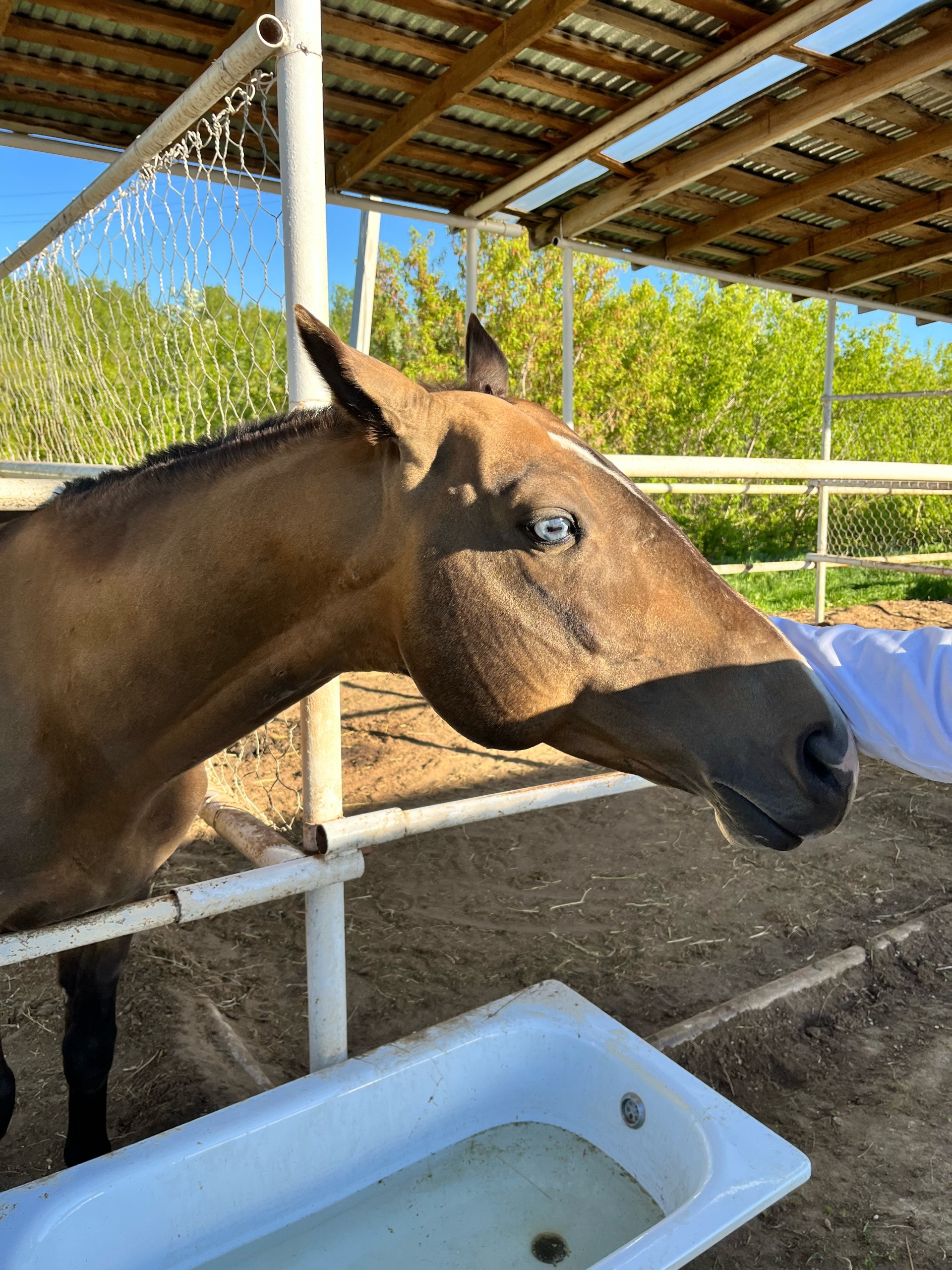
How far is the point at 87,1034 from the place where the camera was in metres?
2.09

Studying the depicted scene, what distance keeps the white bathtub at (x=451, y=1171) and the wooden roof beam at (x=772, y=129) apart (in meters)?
3.71

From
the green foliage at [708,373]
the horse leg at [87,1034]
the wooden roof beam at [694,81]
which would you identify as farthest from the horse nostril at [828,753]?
the green foliage at [708,373]

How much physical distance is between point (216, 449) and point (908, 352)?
18116 mm

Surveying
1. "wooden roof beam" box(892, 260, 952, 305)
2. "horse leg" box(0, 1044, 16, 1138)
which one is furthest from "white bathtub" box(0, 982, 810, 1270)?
"wooden roof beam" box(892, 260, 952, 305)

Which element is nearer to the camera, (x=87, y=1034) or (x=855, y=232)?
(x=87, y=1034)

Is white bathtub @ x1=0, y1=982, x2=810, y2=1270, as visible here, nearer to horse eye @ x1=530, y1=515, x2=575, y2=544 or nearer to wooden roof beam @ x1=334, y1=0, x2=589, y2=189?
horse eye @ x1=530, y1=515, x2=575, y2=544

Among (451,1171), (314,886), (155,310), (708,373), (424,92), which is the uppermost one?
(708,373)

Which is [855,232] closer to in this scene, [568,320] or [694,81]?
[568,320]

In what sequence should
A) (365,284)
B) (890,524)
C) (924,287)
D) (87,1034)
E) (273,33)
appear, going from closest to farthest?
(273,33) < (87,1034) < (365,284) < (924,287) < (890,524)

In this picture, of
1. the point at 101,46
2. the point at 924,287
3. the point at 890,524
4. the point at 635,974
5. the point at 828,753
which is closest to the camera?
the point at 828,753

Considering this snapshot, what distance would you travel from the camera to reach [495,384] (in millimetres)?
1743

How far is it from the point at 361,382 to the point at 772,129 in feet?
11.6

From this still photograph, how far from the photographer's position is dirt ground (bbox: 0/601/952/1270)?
2162 mm

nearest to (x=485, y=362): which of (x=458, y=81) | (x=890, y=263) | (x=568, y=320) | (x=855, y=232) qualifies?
(x=458, y=81)
